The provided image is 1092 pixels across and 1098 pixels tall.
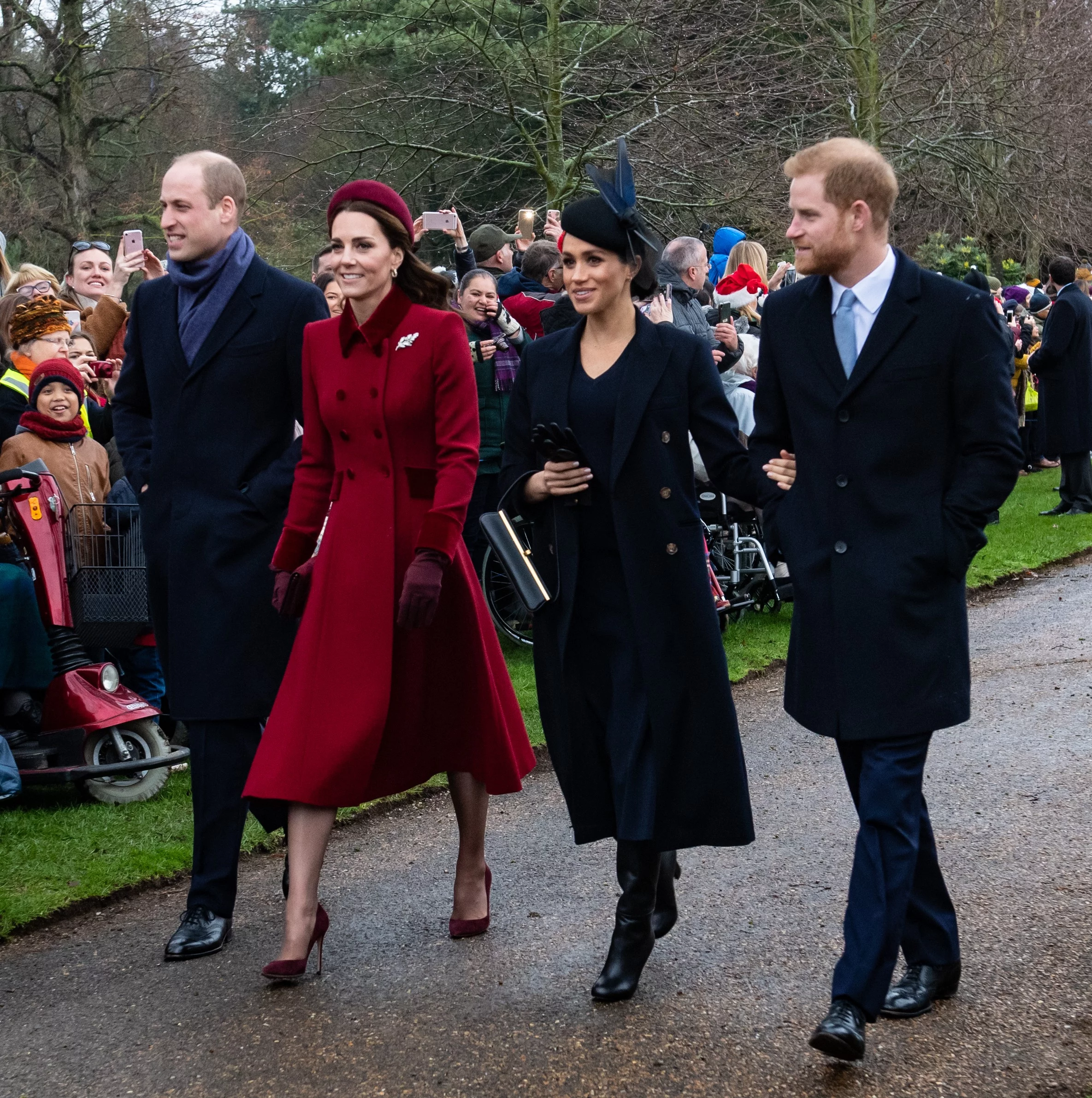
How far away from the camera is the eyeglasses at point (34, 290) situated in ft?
25.1

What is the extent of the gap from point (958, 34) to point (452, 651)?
63.8 ft

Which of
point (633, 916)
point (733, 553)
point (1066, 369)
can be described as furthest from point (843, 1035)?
point (1066, 369)

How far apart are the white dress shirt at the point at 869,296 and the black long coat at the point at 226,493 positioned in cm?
177

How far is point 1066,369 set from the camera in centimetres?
1576

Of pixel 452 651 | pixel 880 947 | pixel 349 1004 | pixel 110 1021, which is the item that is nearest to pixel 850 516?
pixel 880 947

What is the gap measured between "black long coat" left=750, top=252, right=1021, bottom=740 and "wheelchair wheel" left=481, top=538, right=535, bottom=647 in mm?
5605

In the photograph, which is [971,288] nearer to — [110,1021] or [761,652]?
[110,1021]

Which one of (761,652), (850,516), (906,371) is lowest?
(761,652)

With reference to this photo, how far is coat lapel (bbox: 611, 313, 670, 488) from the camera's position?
14.4 feet

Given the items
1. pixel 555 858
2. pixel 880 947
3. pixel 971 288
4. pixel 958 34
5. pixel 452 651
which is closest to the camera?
pixel 880 947

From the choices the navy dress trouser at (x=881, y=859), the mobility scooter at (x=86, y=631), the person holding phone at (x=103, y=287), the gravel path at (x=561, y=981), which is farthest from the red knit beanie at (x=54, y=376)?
the navy dress trouser at (x=881, y=859)

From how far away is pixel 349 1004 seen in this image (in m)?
4.34

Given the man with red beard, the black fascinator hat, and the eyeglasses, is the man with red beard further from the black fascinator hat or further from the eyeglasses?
the eyeglasses

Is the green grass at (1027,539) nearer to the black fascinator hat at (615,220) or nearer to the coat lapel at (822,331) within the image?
the black fascinator hat at (615,220)
